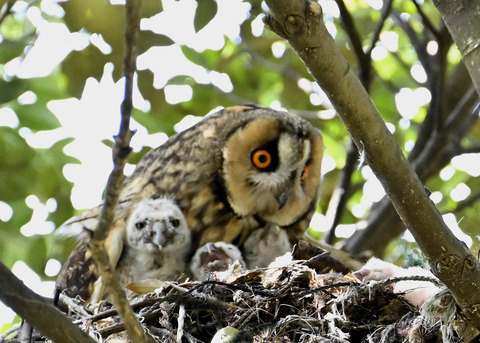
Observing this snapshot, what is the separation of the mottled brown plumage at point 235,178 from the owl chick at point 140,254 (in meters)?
0.16

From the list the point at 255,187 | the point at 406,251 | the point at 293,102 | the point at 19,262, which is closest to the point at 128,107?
the point at 406,251

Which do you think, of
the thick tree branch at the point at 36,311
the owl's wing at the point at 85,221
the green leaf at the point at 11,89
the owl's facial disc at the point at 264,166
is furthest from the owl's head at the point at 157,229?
the thick tree branch at the point at 36,311

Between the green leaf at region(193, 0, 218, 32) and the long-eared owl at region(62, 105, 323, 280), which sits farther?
the long-eared owl at region(62, 105, 323, 280)

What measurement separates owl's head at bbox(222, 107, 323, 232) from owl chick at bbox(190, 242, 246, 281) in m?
0.42

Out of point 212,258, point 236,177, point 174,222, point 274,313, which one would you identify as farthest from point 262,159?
point 274,313

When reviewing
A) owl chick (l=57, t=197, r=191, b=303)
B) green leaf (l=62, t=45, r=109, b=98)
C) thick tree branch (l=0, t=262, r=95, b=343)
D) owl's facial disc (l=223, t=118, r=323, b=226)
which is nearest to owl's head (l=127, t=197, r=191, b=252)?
owl chick (l=57, t=197, r=191, b=303)

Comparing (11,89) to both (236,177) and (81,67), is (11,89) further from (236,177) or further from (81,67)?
(236,177)

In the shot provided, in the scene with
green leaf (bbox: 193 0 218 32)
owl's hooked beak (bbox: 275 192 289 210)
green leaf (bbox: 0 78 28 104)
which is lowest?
owl's hooked beak (bbox: 275 192 289 210)

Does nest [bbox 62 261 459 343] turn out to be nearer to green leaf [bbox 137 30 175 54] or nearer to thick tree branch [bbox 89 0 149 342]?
thick tree branch [bbox 89 0 149 342]

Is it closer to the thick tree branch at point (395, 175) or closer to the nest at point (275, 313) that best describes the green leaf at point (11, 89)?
the nest at point (275, 313)

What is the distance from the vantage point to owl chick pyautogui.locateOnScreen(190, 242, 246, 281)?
291 cm

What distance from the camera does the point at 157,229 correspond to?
3.04m

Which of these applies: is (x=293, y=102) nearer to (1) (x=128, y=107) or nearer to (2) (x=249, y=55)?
(2) (x=249, y=55)

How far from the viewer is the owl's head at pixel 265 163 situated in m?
3.43
